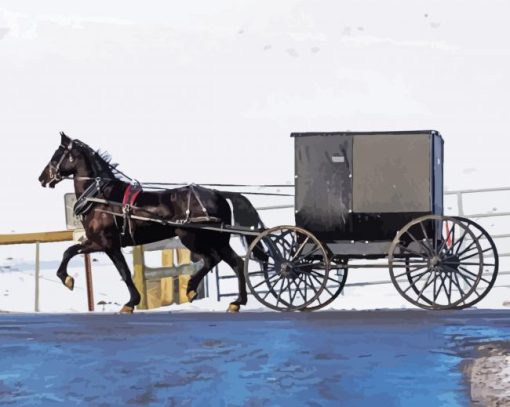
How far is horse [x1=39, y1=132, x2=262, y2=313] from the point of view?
15.4m

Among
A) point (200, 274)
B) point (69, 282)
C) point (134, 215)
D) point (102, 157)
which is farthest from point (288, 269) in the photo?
point (102, 157)

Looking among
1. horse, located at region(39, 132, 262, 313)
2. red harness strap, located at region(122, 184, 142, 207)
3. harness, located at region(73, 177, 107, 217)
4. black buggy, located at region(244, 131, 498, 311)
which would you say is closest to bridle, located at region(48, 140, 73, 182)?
horse, located at region(39, 132, 262, 313)

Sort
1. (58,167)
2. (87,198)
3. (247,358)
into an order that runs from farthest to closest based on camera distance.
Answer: (58,167)
(87,198)
(247,358)

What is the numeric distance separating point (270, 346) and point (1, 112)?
53740mm

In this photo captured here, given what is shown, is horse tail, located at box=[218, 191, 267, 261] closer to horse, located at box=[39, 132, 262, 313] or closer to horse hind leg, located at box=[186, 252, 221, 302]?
horse, located at box=[39, 132, 262, 313]

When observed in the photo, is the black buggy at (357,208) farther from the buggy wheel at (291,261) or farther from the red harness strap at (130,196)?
the red harness strap at (130,196)

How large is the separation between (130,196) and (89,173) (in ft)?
1.84

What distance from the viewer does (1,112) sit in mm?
63562

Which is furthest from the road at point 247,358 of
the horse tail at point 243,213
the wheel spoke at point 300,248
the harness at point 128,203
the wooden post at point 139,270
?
the wooden post at point 139,270

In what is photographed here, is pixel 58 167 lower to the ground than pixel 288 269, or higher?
higher

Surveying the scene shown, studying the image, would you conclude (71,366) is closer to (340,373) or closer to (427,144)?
(340,373)

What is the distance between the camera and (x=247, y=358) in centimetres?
1052

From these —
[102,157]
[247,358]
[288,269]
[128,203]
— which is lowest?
[247,358]

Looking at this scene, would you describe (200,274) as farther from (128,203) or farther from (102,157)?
(102,157)
